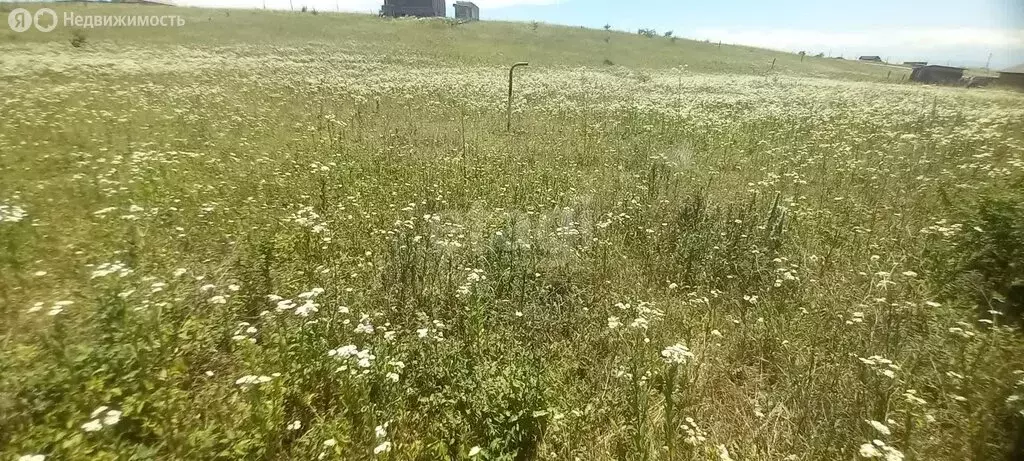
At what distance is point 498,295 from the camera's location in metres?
4.28

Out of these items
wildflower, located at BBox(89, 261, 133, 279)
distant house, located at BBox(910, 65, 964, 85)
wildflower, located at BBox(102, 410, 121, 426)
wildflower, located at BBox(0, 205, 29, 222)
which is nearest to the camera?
wildflower, located at BBox(102, 410, 121, 426)

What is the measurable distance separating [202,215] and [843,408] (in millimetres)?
6545

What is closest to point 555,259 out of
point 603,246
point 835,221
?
point 603,246

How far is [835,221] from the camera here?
5.88m

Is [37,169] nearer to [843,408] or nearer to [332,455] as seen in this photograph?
[332,455]

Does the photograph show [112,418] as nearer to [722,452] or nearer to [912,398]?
[722,452]

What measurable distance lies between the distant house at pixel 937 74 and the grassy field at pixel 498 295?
134ft

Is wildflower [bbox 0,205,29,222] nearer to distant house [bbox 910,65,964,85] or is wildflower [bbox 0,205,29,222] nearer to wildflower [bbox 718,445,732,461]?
wildflower [bbox 718,445,732,461]

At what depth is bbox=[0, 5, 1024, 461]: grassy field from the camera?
9.14ft

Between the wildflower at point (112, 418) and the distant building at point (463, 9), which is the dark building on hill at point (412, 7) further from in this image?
the wildflower at point (112, 418)

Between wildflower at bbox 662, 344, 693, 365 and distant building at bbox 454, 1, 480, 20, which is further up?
distant building at bbox 454, 1, 480, 20

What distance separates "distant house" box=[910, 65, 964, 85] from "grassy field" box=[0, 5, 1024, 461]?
134ft

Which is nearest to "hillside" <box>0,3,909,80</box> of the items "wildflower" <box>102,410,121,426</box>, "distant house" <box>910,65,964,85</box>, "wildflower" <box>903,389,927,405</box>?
"distant house" <box>910,65,964,85</box>

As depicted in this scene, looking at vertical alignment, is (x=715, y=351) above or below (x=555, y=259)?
below
